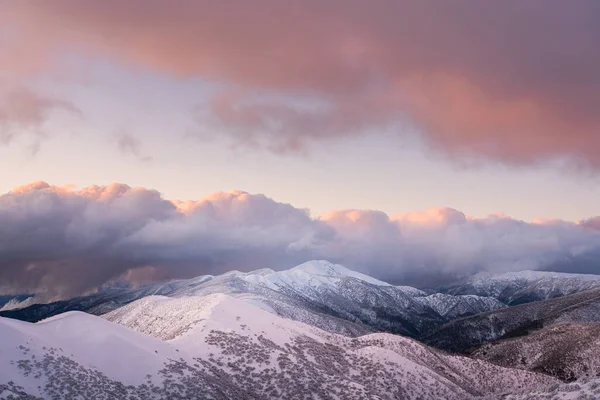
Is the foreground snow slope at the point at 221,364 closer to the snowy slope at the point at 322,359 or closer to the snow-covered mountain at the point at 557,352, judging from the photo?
the snowy slope at the point at 322,359

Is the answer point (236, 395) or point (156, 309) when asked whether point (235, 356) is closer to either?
point (236, 395)

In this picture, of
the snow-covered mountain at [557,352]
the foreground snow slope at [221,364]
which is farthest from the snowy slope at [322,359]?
the snow-covered mountain at [557,352]

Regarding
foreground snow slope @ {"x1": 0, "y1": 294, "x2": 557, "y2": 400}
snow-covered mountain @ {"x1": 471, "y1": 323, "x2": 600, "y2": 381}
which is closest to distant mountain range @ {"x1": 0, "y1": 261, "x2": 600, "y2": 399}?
foreground snow slope @ {"x1": 0, "y1": 294, "x2": 557, "y2": 400}

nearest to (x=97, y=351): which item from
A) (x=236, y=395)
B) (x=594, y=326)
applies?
(x=236, y=395)

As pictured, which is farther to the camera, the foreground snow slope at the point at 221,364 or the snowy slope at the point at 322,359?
the snowy slope at the point at 322,359

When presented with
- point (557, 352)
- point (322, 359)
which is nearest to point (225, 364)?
point (322, 359)

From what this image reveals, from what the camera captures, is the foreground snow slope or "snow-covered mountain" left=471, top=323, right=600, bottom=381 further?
"snow-covered mountain" left=471, top=323, right=600, bottom=381

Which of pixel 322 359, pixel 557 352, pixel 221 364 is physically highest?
pixel 557 352

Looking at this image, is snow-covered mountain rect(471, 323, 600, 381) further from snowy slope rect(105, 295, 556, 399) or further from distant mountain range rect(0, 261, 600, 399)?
distant mountain range rect(0, 261, 600, 399)

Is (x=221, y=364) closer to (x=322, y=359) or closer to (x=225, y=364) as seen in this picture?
(x=225, y=364)

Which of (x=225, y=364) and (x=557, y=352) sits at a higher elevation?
(x=557, y=352)
